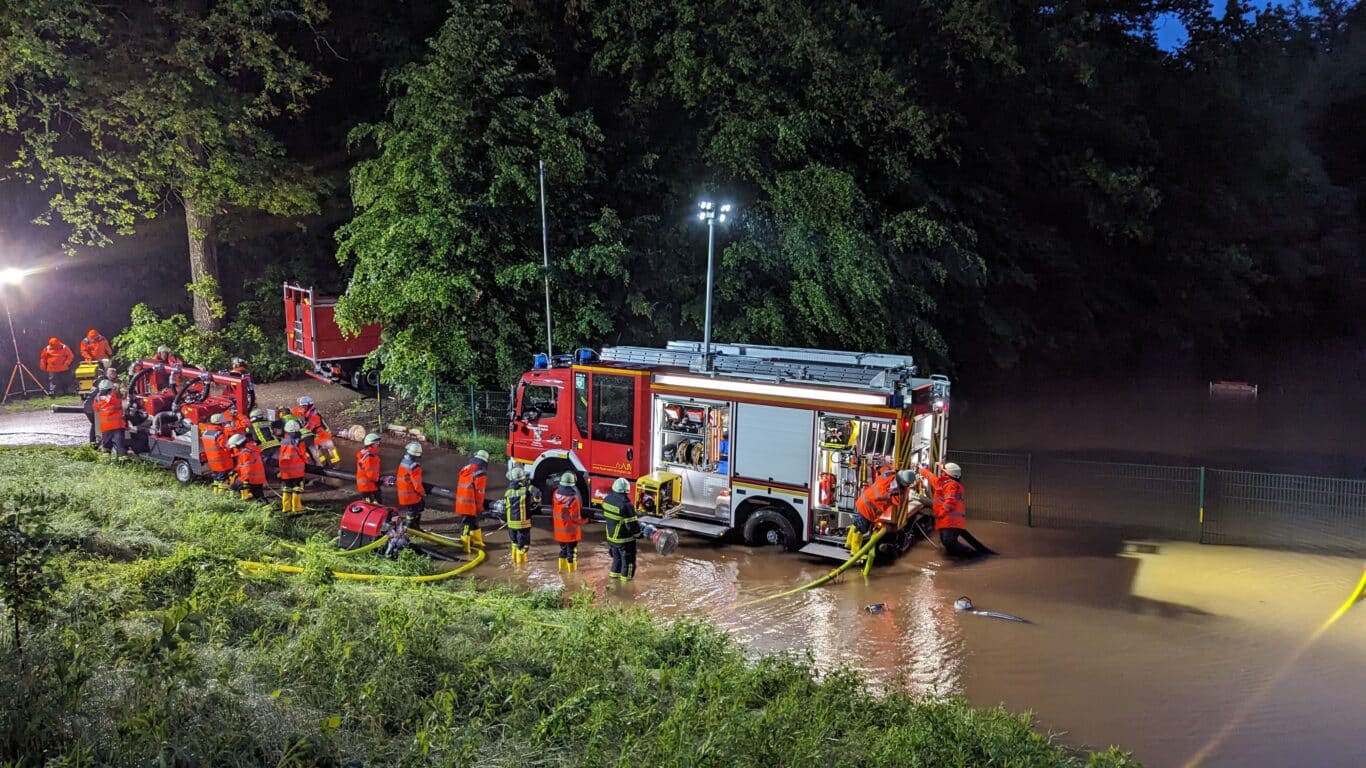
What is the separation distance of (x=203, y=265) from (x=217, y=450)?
13.7 metres

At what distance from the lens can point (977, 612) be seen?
35.0 feet

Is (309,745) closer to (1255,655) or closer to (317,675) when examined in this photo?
(317,675)

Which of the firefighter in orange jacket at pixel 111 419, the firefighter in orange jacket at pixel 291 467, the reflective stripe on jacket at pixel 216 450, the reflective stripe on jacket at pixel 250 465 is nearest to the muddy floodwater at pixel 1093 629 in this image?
the firefighter in orange jacket at pixel 291 467

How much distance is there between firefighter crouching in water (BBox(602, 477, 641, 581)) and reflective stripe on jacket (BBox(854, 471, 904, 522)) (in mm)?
2904

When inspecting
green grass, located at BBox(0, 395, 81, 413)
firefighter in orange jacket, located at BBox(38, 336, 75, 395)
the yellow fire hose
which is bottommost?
the yellow fire hose

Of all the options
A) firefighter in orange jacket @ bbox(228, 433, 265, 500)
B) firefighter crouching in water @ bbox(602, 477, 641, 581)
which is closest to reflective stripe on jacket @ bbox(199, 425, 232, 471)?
firefighter in orange jacket @ bbox(228, 433, 265, 500)

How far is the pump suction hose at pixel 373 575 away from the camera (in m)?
9.89

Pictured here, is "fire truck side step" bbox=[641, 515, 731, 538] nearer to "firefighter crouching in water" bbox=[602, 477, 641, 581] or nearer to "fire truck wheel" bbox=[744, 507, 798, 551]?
"fire truck wheel" bbox=[744, 507, 798, 551]

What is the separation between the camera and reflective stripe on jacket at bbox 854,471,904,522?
1188 cm

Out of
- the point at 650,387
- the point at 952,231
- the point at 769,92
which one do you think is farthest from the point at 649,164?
the point at 650,387

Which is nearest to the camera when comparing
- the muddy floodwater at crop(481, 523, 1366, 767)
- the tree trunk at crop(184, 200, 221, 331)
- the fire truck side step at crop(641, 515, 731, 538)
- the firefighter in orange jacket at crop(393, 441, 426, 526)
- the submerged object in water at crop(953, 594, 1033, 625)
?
the muddy floodwater at crop(481, 523, 1366, 767)

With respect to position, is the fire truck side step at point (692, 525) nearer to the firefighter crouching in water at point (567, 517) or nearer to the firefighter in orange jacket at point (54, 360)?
the firefighter crouching in water at point (567, 517)

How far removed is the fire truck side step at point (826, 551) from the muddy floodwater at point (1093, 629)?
0.19 m

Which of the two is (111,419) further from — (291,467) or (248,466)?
(291,467)
